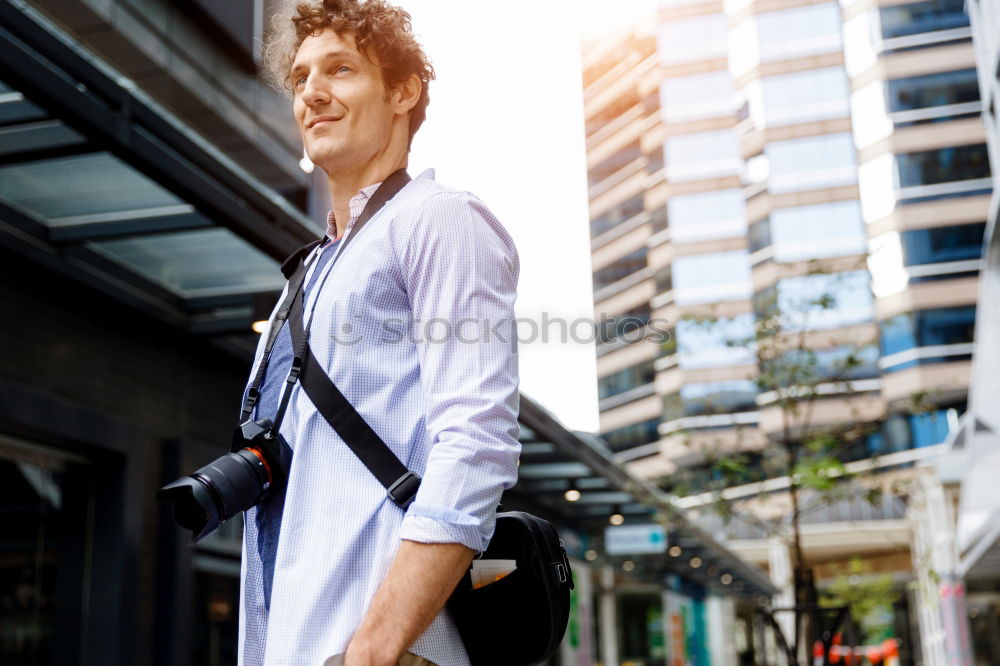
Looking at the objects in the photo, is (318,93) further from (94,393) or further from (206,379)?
(206,379)

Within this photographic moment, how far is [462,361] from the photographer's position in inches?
52.5

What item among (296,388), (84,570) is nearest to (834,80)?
(84,570)

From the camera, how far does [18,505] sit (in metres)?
6.26

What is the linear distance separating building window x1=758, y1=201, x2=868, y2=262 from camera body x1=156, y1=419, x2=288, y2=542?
58.7 m

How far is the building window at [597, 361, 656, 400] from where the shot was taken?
231ft

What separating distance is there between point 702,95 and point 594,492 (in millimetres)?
48218

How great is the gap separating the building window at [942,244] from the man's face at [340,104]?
196 ft

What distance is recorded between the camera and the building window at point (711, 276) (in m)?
62.0

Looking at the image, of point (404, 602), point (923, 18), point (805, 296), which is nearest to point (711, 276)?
point (923, 18)

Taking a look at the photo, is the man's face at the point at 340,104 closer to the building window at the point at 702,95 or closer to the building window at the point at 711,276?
the building window at the point at 711,276

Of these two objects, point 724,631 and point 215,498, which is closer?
point 215,498

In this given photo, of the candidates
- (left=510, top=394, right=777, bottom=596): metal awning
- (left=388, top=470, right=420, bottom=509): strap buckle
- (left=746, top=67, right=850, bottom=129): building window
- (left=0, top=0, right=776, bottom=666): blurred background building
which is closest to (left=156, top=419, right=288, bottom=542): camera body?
(left=388, top=470, right=420, bottom=509): strap buckle

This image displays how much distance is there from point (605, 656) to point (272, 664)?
29893mm

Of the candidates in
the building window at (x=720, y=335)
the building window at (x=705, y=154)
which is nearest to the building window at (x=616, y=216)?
the building window at (x=705, y=154)
